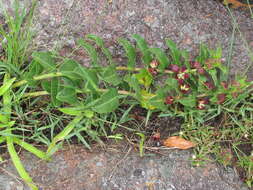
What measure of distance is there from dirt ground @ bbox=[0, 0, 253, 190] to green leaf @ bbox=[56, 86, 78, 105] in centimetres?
33

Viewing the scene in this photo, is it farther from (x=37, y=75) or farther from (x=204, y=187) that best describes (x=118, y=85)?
(x=204, y=187)

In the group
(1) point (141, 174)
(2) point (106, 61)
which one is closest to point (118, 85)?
(2) point (106, 61)

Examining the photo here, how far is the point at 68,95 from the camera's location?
2029 millimetres

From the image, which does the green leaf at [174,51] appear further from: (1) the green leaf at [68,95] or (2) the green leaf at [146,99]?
(1) the green leaf at [68,95]

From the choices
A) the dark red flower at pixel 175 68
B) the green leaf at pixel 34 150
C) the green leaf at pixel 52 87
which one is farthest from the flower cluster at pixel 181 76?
the green leaf at pixel 34 150

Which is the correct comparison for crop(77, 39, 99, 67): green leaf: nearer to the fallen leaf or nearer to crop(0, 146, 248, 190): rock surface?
crop(0, 146, 248, 190): rock surface

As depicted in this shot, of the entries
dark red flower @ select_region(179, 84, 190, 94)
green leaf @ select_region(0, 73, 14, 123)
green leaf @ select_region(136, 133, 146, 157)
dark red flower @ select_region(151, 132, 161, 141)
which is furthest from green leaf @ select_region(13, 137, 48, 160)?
dark red flower @ select_region(179, 84, 190, 94)

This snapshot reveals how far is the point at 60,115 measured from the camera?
225 cm

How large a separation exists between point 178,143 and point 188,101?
30 centimetres

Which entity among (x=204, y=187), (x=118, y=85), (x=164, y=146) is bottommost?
(x=204, y=187)

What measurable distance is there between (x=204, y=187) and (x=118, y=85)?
84 cm

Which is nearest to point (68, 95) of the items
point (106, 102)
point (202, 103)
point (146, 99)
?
point (106, 102)

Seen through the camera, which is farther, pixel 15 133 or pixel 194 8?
pixel 194 8

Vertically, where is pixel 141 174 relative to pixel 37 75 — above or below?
below
